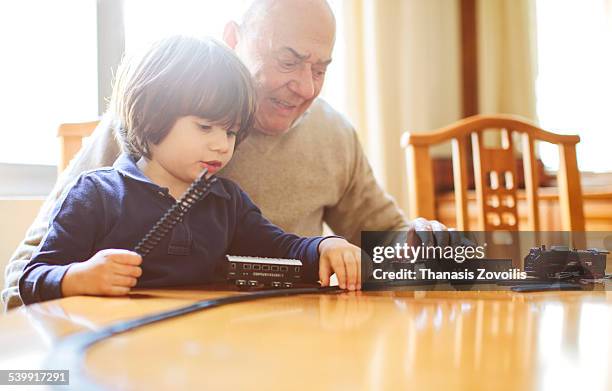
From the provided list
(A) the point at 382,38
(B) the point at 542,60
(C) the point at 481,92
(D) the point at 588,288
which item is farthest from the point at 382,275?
(B) the point at 542,60

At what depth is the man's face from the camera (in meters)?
0.89

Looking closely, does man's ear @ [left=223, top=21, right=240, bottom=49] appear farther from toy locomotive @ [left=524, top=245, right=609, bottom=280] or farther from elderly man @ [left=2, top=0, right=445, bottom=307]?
toy locomotive @ [left=524, top=245, right=609, bottom=280]

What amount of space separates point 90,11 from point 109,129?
84 centimetres

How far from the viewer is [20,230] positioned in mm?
1374

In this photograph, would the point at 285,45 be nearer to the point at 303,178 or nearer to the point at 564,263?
the point at 303,178

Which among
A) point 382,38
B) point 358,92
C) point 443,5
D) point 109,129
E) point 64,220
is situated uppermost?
point 443,5

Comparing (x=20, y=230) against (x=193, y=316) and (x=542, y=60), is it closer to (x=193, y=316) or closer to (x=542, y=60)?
(x=193, y=316)

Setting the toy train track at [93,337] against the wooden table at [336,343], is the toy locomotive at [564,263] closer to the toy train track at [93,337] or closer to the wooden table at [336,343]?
the wooden table at [336,343]

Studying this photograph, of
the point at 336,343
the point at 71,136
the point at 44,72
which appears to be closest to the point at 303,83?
the point at 336,343

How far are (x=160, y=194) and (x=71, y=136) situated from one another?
0.68 m

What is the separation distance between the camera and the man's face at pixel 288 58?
0.89 metres

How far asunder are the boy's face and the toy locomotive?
40cm

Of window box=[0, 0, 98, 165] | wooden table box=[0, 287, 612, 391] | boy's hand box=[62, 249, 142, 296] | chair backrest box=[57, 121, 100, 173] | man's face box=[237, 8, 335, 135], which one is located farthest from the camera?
window box=[0, 0, 98, 165]

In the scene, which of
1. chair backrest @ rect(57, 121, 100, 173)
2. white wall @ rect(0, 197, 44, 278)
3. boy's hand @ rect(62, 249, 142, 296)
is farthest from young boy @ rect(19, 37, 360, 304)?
white wall @ rect(0, 197, 44, 278)
